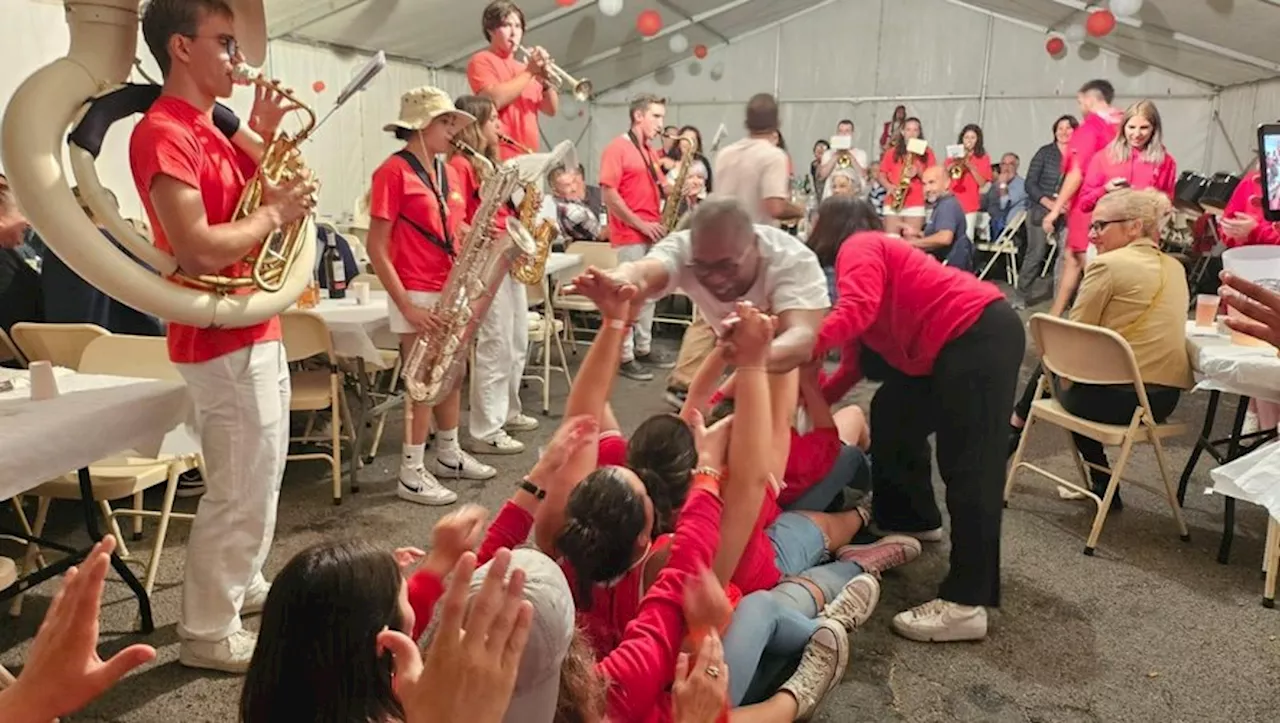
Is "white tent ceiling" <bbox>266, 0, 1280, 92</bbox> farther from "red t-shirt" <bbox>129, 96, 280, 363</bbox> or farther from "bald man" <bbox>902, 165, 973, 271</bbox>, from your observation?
"red t-shirt" <bbox>129, 96, 280, 363</bbox>

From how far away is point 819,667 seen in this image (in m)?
1.95

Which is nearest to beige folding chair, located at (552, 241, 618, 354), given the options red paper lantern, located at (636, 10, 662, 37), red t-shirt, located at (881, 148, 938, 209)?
red t-shirt, located at (881, 148, 938, 209)

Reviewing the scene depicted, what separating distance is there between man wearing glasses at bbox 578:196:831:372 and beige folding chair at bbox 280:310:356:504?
5.03 ft

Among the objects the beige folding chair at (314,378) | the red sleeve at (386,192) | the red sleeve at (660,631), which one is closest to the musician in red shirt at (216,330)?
the beige folding chair at (314,378)

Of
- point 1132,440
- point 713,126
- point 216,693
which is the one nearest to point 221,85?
point 216,693

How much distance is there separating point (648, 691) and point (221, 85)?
162 cm

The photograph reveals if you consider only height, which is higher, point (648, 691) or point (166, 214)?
point (166, 214)

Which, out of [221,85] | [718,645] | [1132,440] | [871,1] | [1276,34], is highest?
[871,1]

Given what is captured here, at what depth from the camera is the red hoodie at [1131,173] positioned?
4906 mm

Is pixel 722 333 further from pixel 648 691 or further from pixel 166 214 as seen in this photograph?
pixel 166 214

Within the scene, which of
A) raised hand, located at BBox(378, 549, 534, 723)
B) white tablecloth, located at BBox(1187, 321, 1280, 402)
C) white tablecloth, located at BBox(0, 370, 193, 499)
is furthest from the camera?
white tablecloth, located at BBox(1187, 321, 1280, 402)

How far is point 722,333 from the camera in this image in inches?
64.1

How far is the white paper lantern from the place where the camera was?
7.45 meters

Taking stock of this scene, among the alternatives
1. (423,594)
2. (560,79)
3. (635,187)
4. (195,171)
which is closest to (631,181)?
(635,187)
